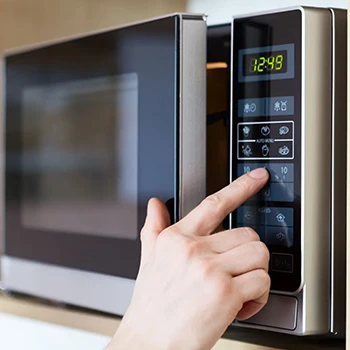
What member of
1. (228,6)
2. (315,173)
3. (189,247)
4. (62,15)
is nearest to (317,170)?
(315,173)

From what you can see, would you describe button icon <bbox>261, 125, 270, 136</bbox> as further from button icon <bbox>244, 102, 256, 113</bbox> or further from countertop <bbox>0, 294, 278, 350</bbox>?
countertop <bbox>0, 294, 278, 350</bbox>

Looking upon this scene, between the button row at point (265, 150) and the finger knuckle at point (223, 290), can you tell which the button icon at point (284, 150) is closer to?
the button row at point (265, 150)

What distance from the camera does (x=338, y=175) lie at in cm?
61

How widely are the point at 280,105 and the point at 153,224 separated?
156 millimetres

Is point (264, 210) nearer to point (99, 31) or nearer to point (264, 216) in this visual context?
point (264, 216)

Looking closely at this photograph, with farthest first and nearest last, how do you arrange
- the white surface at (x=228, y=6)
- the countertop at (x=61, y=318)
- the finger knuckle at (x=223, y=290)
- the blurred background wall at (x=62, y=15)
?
the blurred background wall at (x=62, y=15) < the white surface at (x=228, y=6) < the countertop at (x=61, y=318) < the finger knuckle at (x=223, y=290)

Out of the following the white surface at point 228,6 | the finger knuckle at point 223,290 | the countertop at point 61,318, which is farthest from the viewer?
the white surface at point 228,6

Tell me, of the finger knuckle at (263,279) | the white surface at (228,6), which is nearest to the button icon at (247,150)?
the finger knuckle at (263,279)

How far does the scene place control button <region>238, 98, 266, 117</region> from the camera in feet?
2.06

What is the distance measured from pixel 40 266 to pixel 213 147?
0.96 feet

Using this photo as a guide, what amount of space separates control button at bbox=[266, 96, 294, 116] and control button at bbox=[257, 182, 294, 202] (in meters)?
0.06

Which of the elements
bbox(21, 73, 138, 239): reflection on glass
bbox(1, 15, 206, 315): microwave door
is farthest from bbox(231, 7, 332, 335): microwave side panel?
bbox(21, 73, 138, 239): reflection on glass

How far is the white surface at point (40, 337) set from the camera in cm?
74

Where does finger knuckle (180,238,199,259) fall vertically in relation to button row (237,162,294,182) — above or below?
below
